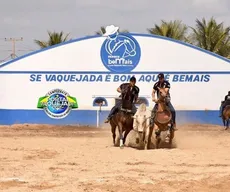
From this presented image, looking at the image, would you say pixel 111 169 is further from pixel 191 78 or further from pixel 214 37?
pixel 214 37

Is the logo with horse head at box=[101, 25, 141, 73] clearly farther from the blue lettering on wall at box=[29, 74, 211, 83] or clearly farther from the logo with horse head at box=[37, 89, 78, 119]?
the logo with horse head at box=[37, 89, 78, 119]

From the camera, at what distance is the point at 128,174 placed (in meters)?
11.9

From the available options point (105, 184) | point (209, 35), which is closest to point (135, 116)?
point (105, 184)

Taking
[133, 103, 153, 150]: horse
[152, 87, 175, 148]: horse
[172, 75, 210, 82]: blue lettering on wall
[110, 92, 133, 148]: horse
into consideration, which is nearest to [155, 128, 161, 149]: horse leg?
[152, 87, 175, 148]: horse

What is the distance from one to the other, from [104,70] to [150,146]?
14704mm

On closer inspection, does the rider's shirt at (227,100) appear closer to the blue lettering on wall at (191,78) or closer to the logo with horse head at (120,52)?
the blue lettering on wall at (191,78)

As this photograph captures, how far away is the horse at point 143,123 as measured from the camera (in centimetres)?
1688

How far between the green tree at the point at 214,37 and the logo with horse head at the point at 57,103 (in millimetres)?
18245

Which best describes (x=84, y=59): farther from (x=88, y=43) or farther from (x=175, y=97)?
(x=175, y=97)

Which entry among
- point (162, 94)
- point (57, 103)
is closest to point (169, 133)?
point (162, 94)

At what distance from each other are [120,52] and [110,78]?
60.2 inches

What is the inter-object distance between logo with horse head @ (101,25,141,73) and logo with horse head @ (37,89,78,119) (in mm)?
2736

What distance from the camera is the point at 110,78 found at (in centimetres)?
3216

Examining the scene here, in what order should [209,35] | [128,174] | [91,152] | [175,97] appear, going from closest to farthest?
[128,174] < [91,152] < [175,97] < [209,35]
